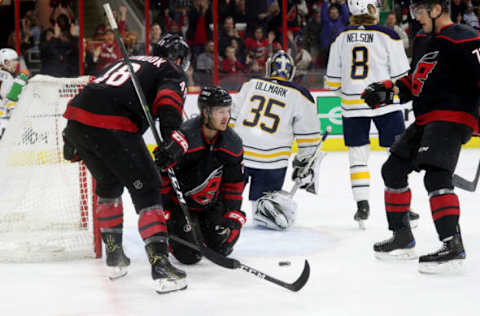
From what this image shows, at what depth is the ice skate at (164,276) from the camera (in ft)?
8.62

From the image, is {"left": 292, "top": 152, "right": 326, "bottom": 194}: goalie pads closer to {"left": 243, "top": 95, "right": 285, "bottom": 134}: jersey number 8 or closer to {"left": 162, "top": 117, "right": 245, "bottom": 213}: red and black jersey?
{"left": 243, "top": 95, "right": 285, "bottom": 134}: jersey number 8

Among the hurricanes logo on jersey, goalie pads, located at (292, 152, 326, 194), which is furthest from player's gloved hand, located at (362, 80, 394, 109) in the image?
goalie pads, located at (292, 152, 326, 194)

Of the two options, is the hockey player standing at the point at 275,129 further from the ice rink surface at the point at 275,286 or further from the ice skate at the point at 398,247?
the ice skate at the point at 398,247

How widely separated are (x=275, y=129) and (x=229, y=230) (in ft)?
3.33

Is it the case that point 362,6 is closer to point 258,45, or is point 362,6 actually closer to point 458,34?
point 458,34

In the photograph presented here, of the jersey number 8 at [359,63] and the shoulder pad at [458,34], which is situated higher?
the shoulder pad at [458,34]

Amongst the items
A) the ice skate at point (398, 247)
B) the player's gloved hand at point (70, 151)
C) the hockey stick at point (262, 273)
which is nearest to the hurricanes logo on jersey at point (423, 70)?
the ice skate at point (398, 247)

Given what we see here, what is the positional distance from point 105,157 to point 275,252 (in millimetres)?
A: 1060

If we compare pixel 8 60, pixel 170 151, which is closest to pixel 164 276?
pixel 170 151

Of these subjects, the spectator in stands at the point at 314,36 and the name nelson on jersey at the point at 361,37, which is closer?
the name nelson on jersey at the point at 361,37

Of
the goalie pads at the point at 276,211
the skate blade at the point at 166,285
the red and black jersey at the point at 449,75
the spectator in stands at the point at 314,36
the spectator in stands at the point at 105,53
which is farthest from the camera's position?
the spectator in stands at the point at 314,36

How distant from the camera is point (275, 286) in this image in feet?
9.09

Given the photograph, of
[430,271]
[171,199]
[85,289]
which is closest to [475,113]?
[430,271]

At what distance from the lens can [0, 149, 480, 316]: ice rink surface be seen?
2488 mm
